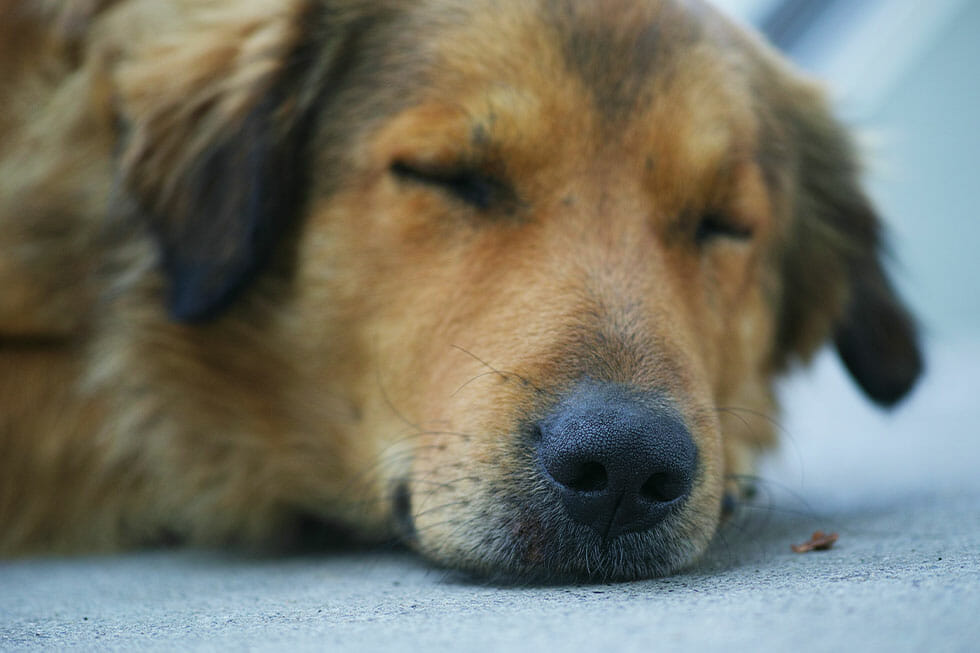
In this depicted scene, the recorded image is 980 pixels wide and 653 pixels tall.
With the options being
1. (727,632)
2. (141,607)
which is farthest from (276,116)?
(727,632)

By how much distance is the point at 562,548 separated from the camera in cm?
156

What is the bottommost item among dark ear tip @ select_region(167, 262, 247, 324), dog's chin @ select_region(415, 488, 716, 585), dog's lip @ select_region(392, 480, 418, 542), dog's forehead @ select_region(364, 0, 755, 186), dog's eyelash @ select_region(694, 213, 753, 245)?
dog's lip @ select_region(392, 480, 418, 542)

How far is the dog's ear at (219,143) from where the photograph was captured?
2186mm

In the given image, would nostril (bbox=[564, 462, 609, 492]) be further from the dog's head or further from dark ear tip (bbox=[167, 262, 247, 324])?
dark ear tip (bbox=[167, 262, 247, 324])

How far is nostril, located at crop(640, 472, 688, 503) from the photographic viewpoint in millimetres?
1549

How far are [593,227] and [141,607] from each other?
1089 millimetres

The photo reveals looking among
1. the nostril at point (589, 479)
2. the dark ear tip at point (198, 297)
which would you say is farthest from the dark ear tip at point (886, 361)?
the dark ear tip at point (198, 297)

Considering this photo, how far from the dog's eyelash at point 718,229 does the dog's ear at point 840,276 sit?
20.2 inches

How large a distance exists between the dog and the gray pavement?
17 centimetres

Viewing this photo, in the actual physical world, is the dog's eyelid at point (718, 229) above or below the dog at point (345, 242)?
above

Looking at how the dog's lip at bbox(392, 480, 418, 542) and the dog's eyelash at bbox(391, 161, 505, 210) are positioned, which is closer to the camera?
the dog's lip at bbox(392, 480, 418, 542)

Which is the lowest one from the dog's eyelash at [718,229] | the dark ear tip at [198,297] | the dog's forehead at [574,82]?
the dark ear tip at [198,297]

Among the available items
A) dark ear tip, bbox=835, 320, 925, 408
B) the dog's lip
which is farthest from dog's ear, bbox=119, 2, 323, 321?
dark ear tip, bbox=835, 320, 925, 408

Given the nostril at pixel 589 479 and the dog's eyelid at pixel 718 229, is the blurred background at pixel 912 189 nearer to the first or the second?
the dog's eyelid at pixel 718 229
